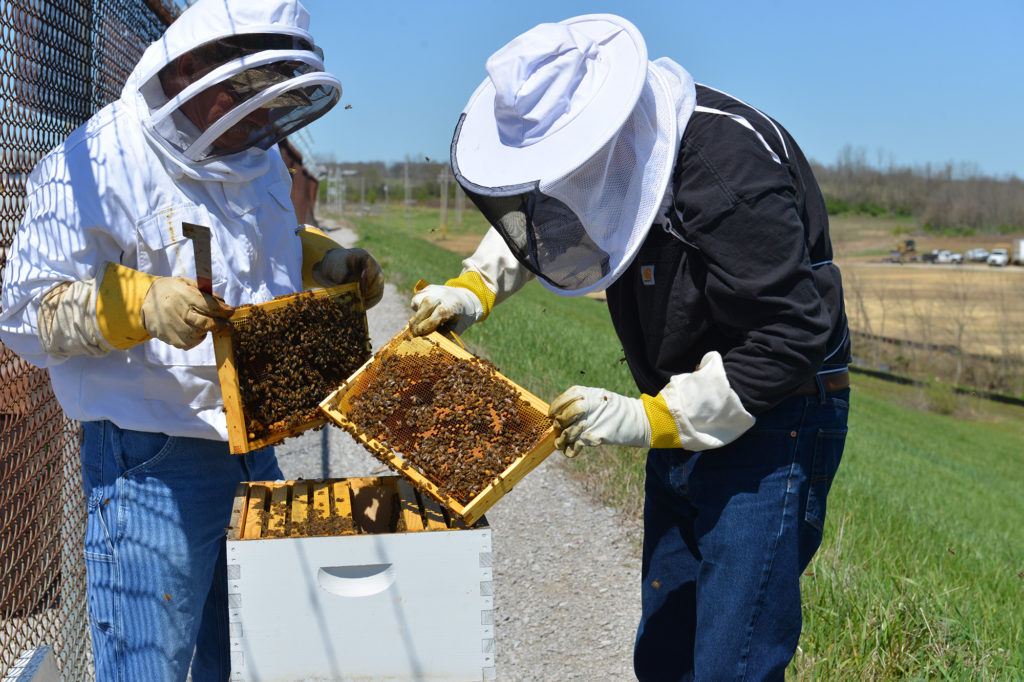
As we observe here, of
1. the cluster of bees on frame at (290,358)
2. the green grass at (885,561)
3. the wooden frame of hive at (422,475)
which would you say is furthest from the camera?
the green grass at (885,561)

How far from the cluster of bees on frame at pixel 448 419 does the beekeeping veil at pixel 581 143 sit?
1.53ft

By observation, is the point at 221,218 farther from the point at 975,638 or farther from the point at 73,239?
the point at 975,638

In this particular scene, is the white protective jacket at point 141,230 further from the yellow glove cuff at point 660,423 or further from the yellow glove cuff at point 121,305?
the yellow glove cuff at point 660,423

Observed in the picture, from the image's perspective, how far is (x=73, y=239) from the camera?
239 cm

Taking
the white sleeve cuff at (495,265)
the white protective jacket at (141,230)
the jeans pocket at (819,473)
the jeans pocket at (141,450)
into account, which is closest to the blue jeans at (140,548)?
the jeans pocket at (141,450)

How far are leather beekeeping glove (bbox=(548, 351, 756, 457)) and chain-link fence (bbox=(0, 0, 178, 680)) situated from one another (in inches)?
74.2

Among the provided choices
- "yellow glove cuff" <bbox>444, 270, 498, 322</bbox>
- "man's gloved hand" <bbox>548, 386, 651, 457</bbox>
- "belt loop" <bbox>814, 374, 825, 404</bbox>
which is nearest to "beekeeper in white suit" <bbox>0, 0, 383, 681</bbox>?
"yellow glove cuff" <bbox>444, 270, 498, 322</bbox>

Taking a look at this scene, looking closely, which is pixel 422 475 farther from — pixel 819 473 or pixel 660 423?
pixel 819 473

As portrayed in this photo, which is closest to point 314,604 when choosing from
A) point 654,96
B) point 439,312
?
point 439,312

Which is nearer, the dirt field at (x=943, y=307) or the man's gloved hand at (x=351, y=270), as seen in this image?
the man's gloved hand at (x=351, y=270)

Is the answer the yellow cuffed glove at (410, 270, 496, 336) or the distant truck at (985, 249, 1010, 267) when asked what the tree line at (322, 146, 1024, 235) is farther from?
the yellow cuffed glove at (410, 270, 496, 336)

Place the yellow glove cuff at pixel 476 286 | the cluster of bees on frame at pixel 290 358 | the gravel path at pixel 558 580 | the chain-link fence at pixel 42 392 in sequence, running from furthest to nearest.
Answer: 1. the gravel path at pixel 558 580
2. the yellow glove cuff at pixel 476 286
3. the chain-link fence at pixel 42 392
4. the cluster of bees on frame at pixel 290 358

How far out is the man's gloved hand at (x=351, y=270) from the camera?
3.12 metres

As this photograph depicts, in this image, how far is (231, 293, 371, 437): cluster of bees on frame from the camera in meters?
2.56
